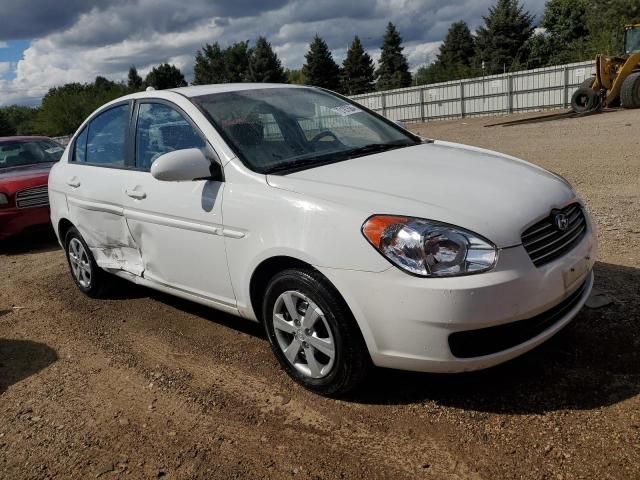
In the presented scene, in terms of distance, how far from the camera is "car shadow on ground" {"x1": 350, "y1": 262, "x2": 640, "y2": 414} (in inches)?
113

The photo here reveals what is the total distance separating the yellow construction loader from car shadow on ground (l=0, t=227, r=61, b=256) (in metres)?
19.3

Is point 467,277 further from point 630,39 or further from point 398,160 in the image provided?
point 630,39

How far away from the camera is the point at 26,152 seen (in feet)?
29.3

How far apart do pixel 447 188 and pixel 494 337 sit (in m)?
0.77

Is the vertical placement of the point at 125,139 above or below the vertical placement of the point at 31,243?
above

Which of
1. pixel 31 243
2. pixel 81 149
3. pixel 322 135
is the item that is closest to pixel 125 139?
pixel 81 149

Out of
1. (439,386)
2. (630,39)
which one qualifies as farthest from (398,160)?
(630,39)

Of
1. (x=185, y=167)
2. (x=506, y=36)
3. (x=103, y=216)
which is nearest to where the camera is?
(x=185, y=167)

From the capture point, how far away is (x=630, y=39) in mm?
21484

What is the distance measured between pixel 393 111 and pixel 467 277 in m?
30.9

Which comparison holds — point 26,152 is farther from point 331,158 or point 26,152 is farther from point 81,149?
point 331,158

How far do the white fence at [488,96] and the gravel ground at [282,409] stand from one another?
79.4 ft

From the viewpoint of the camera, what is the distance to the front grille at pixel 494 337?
2607mm

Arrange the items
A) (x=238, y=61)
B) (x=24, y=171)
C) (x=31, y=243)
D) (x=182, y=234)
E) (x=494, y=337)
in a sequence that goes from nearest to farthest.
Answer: (x=494, y=337)
(x=182, y=234)
(x=24, y=171)
(x=31, y=243)
(x=238, y=61)
